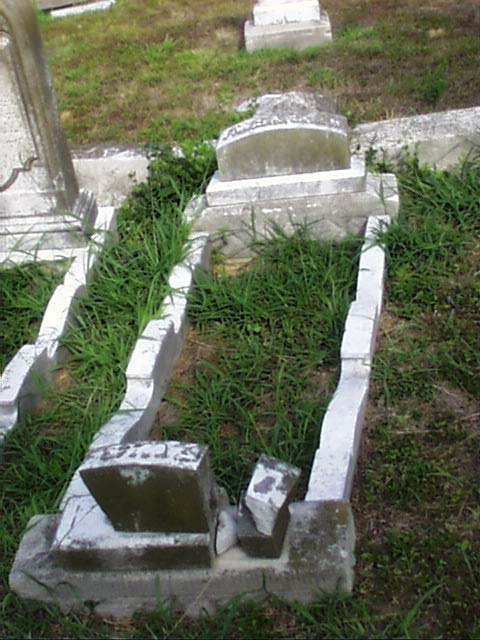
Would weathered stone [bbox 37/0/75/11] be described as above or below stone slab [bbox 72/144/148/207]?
below

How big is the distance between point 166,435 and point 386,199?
1.79 meters

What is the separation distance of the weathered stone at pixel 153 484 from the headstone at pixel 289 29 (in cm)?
594

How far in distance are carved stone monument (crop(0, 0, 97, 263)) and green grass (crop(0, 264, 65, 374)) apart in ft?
0.32

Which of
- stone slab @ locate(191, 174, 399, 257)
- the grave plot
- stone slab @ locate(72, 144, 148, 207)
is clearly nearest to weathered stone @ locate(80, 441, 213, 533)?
the grave plot

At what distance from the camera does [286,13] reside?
25.5ft

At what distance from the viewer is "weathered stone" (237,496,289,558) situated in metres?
2.51

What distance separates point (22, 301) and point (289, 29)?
14.7ft

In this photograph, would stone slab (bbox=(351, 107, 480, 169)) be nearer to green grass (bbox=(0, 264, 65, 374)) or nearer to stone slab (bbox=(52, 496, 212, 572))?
green grass (bbox=(0, 264, 65, 374))

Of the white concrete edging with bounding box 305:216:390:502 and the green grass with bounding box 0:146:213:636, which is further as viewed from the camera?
the green grass with bounding box 0:146:213:636

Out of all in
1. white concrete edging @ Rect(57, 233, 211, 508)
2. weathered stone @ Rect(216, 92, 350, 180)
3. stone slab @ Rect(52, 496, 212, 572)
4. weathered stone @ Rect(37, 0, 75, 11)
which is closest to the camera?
stone slab @ Rect(52, 496, 212, 572)

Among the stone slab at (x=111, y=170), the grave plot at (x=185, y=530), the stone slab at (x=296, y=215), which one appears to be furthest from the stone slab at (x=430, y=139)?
the grave plot at (x=185, y=530)

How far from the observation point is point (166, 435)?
346 centimetres

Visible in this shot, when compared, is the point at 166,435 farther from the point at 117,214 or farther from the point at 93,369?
the point at 117,214

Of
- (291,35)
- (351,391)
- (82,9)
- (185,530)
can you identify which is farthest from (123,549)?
(82,9)
